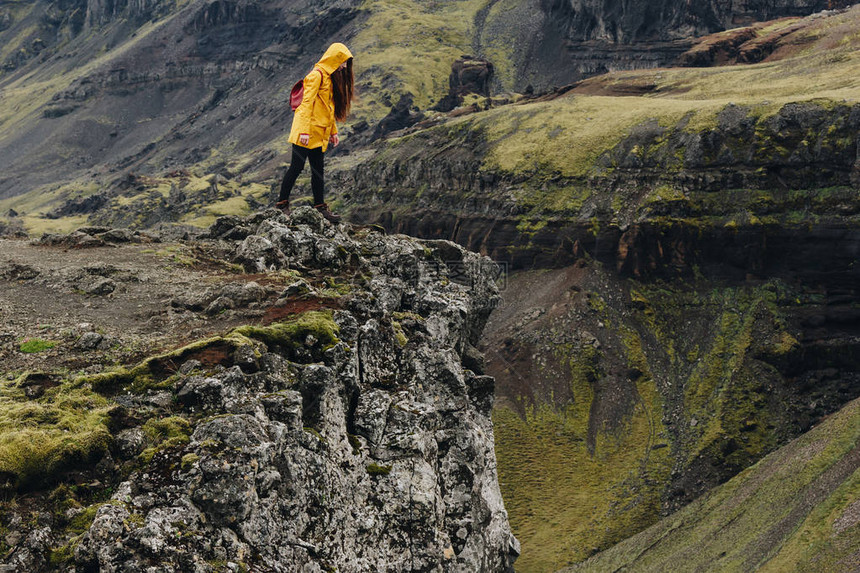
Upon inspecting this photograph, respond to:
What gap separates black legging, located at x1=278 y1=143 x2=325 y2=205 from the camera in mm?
25328

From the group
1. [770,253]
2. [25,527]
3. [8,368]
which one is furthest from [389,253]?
[770,253]

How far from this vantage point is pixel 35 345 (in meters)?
18.0

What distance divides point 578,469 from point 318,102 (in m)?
71.8

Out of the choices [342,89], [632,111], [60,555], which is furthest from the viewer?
[632,111]

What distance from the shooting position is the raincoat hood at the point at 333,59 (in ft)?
81.6

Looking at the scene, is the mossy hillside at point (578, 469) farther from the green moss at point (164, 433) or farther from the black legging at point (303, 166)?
the green moss at point (164, 433)

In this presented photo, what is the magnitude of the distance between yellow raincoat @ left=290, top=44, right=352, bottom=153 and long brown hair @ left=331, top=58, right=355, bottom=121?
0.97 ft

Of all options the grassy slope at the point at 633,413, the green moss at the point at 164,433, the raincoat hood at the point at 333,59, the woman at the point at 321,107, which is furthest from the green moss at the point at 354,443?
the grassy slope at the point at 633,413

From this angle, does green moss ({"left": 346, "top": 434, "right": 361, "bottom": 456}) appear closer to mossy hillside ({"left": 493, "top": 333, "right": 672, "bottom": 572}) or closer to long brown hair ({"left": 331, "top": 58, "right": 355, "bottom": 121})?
long brown hair ({"left": 331, "top": 58, "right": 355, "bottom": 121})

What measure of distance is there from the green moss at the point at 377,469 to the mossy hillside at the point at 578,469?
191ft

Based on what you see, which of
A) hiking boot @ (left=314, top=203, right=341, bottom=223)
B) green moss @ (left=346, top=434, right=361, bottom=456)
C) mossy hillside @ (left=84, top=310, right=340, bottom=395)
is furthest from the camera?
hiking boot @ (left=314, top=203, right=341, bottom=223)

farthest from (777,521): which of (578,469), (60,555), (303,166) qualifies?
(60,555)

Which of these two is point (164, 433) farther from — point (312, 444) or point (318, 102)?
point (318, 102)

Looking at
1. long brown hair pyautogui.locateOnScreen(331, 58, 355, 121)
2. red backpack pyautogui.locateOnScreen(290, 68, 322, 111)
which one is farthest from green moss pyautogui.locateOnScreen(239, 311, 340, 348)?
long brown hair pyautogui.locateOnScreen(331, 58, 355, 121)
